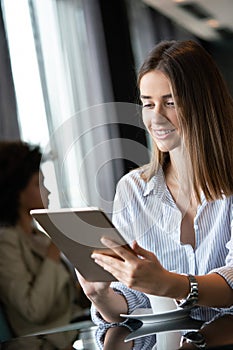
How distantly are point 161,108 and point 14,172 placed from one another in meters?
2.21

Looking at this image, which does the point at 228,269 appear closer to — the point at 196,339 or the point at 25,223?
the point at 196,339

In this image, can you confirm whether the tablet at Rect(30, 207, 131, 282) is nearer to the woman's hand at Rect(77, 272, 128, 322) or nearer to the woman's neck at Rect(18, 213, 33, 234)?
the woman's hand at Rect(77, 272, 128, 322)

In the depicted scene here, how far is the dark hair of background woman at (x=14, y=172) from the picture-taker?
3.85 metres

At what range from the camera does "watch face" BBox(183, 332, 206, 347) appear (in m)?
1.32

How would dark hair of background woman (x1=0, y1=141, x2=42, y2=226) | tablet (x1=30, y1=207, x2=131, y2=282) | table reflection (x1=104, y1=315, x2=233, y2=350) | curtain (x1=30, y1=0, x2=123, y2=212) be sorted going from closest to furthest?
table reflection (x1=104, y1=315, x2=233, y2=350) < tablet (x1=30, y1=207, x2=131, y2=282) < dark hair of background woman (x1=0, y1=141, x2=42, y2=226) < curtain (x1=30, y1=0, x2=123, y2=212)

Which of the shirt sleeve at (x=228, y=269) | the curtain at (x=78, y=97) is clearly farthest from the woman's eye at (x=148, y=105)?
the curtain at (x=78, y=97)

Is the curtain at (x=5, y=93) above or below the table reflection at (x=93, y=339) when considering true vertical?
above

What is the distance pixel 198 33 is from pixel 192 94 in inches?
168

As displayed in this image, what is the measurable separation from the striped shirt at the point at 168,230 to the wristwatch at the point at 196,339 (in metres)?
0.26

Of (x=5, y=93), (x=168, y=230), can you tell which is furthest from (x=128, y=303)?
(x=5, y=93)

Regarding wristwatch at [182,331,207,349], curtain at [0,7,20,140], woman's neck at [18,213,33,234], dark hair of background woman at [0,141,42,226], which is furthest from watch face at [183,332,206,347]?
curtain at [0,7,20,140]

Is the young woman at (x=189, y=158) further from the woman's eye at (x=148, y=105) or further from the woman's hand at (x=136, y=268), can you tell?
the woman's hand at (x=136, y=268)

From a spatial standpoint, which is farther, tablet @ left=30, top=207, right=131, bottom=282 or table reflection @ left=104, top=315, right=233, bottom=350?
tablet @ left=30, top=207, right=131, bottom=282

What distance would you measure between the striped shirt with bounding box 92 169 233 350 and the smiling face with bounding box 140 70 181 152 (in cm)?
14
